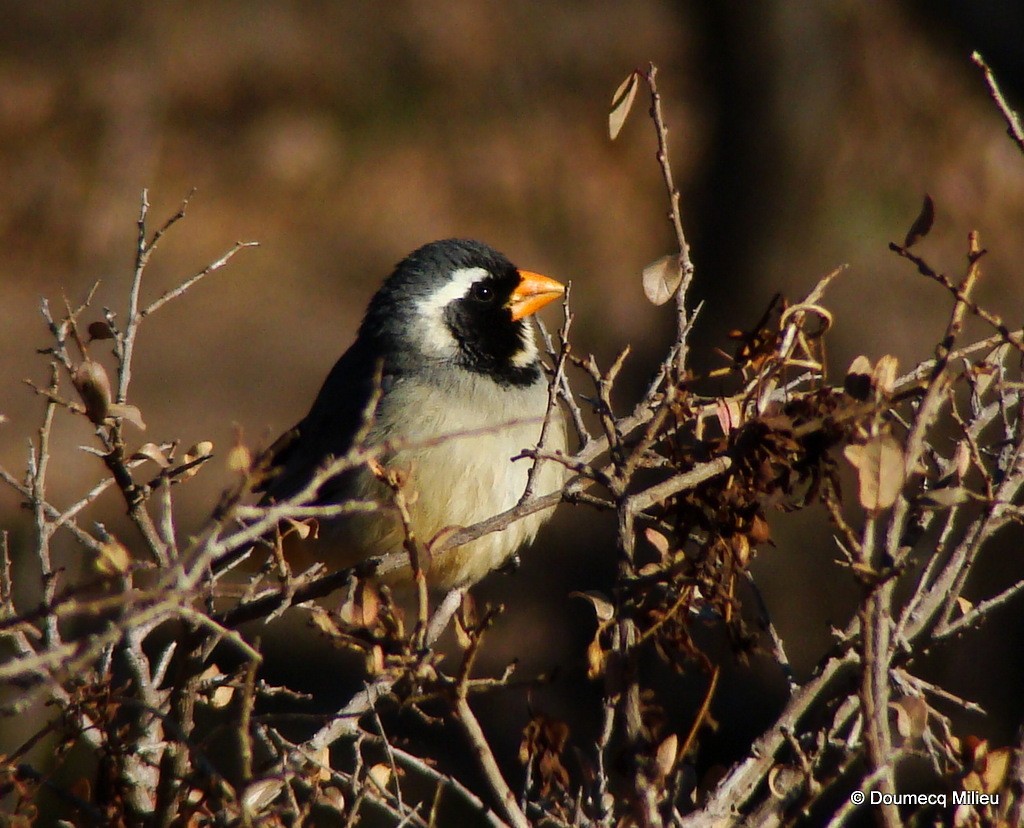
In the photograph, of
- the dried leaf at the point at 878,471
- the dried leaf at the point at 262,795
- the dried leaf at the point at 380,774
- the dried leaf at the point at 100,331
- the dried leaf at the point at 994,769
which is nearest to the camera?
the dried leaf at the point at 878,471

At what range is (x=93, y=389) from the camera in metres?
2.77

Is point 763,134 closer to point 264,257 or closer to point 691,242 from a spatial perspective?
point 691,242

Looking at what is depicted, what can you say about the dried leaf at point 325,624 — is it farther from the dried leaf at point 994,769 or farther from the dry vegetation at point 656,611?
the dried leaf at point 994,769

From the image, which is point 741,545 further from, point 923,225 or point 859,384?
point 923,225

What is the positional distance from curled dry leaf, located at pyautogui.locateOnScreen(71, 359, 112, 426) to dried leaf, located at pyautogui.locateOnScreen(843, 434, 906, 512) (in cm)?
147

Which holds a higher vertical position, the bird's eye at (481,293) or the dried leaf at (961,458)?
the dried leaf at (961,458)

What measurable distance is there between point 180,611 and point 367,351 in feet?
9.19

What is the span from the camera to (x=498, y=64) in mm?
14766

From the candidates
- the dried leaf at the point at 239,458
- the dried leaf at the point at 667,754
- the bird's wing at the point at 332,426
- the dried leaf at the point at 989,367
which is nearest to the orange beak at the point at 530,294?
the bird's wing at the point at 332,426

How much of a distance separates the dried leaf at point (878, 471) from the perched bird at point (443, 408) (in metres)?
2.25

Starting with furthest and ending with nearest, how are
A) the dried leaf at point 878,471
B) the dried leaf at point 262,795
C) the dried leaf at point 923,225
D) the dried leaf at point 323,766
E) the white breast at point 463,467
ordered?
the white breast at point 463,467 → the dried leaf at point 262,795 → the dried leaf at point 323,766 → the dried leaf at point 923,225 → the dried leaf at point 878,471

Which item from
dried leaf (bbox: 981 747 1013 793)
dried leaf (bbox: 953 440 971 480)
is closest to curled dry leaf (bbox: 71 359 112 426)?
dried leaf (bbox: 953 440 971 480)

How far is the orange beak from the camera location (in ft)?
16.6

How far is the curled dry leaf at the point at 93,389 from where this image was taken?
276cm
